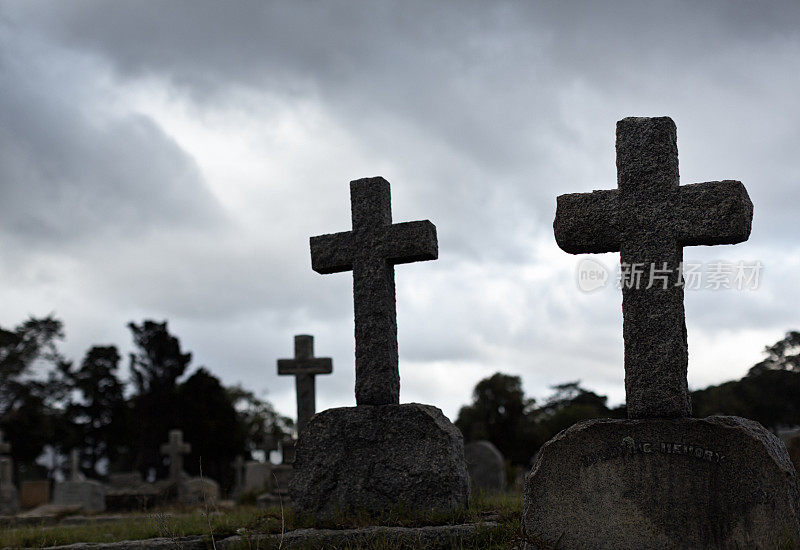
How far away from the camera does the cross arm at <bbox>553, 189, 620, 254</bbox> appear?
18.4 feet

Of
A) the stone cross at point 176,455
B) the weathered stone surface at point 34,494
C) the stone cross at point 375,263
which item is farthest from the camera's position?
the weathered stone surface at point 34,494

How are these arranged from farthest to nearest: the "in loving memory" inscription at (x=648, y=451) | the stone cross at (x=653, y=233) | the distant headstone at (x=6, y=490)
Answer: the distant headstone at (x=6, y=490) < the stone cross at (x=653, y=233) < the "in loving memory" inscription at (x=648, y=451)

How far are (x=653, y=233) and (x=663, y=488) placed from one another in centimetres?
167

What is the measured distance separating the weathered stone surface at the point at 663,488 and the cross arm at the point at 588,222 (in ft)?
4.02

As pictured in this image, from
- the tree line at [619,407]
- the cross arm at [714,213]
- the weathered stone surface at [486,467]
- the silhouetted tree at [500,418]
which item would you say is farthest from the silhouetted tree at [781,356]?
the cross arm at [714,213]

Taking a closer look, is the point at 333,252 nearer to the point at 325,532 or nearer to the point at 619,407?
the point at 325,532

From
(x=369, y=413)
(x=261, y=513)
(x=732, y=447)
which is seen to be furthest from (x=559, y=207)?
(x=261, y=513)

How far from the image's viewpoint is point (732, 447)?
4.93m

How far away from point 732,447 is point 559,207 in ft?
6.30

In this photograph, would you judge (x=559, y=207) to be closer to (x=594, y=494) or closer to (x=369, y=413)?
(x=594, y=494)

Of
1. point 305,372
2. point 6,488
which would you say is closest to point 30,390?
point 6,488

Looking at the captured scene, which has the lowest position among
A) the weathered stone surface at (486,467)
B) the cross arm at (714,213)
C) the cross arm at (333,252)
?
the weathered stone surface at (486,467)

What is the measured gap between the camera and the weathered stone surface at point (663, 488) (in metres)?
4.82

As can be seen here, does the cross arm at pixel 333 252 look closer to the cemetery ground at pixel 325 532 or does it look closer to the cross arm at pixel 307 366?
the cemetery ground at pixel 325 532
